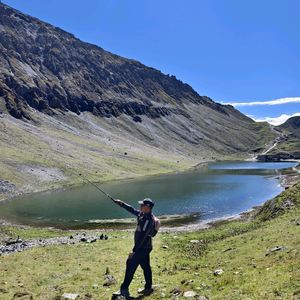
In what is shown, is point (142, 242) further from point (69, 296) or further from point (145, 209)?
point (69, 296)

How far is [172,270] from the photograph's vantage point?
15.7 metres

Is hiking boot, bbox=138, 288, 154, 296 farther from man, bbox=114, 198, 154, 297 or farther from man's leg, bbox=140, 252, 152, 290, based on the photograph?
man, bbox=114, 198, 154, 297

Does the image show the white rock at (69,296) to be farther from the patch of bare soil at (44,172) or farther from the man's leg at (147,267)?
the patch of bare soil at (44,172)

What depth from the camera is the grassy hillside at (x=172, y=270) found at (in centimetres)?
1016

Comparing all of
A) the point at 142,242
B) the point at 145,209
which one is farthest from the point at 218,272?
the point at 145,209

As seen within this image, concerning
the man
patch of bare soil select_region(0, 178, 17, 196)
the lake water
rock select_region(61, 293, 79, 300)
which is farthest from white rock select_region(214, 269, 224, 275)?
patch of bare soil select_region(0, 178, 17, 196)

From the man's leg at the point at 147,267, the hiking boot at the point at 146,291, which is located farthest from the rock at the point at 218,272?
the man's leg at the point at 147,267

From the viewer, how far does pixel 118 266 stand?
17766mm

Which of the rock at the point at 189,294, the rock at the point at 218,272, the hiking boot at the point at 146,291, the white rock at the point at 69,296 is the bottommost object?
the white rock at the point at 69,296

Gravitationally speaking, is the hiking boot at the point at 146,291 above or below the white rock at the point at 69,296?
above

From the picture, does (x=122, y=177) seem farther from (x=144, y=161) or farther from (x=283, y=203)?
(x=283, y=203)

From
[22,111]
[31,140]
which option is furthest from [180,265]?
[22,111]

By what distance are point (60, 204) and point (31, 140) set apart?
74.1 metres

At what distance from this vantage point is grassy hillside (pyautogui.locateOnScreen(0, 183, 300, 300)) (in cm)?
1016
